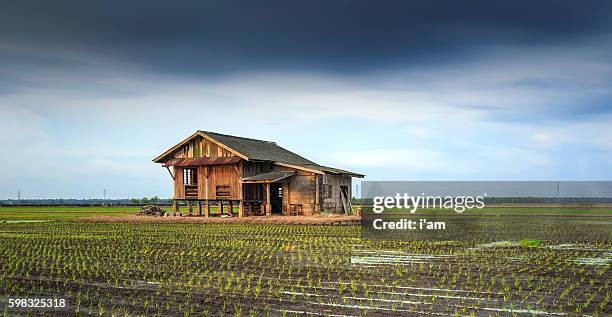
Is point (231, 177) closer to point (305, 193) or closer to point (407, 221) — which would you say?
point (305, 193)

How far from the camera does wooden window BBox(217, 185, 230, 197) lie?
1754 inches

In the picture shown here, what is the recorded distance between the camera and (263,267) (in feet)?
53.6

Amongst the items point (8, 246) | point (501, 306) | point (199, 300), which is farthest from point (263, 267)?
point (8, 246)

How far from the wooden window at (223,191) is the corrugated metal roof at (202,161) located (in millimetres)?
2121

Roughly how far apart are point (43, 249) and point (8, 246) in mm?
2217

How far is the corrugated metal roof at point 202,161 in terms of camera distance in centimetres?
4341

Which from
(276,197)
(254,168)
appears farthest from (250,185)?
(276,197)

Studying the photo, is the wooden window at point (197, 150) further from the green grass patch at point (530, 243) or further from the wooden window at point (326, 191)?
the green grass patch at point (530, 243)

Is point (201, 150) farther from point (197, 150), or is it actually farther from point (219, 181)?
point (219, 181)

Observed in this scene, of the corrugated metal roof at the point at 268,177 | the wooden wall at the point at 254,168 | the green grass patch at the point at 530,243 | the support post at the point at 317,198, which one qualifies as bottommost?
the green grass patch at the point at 530,243

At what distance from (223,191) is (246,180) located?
2.63 m

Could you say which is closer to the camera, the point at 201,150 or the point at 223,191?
the point at 223,191

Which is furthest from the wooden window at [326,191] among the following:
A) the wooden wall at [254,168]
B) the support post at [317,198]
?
the wooden wall at [254,168]

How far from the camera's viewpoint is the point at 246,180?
43156 mm
